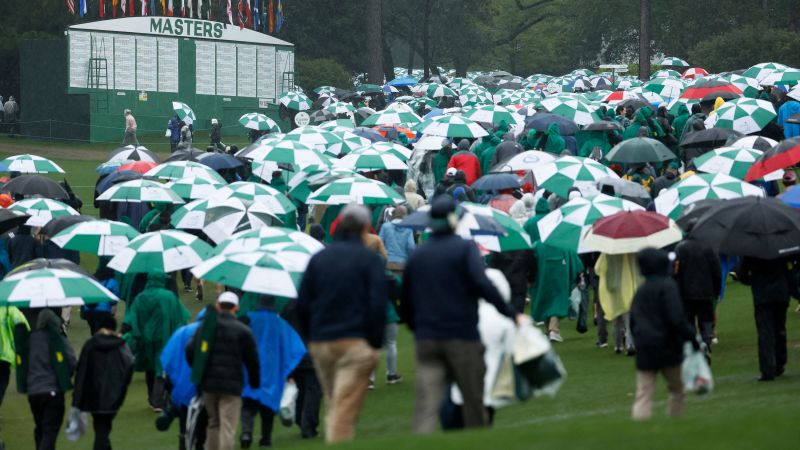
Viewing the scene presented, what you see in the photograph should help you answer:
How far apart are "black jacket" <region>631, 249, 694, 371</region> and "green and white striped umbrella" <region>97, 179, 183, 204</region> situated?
36.2 ft

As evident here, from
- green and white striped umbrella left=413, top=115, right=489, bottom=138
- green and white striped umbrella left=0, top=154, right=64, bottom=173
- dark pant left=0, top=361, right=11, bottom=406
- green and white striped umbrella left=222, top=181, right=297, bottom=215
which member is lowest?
dark pant left=0, top=361, right=11, bottom=406

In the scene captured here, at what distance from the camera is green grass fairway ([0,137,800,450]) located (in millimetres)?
7730

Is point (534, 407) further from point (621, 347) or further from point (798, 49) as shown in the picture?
point (798, 49)

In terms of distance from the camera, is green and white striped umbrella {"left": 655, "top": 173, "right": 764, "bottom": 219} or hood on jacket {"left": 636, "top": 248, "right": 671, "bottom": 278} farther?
green and white striped umbrella {"left": 655, "top": 173, "right": 764, "bottom": 219}

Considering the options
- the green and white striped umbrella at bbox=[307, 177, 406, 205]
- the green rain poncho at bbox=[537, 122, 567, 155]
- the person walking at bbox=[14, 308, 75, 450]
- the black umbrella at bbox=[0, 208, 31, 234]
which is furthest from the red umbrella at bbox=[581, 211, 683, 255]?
the green rain poncho at bbox=[537, 122, 567, 155]

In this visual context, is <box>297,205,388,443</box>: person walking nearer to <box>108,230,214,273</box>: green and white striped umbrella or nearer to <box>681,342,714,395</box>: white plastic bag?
<box>681,342,714,395</box>: white plastic bag

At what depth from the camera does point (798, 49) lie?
185 feet

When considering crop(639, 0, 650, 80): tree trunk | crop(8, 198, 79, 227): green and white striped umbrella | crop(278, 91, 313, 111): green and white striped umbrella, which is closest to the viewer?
crop(8, 198, 79, 227): green and white striped umbrella

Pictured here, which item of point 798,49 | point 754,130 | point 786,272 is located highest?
point 798,49

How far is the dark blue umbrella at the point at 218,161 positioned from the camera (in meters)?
25.7

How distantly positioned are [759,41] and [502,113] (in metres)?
30.3

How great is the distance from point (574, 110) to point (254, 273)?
18.3 metres

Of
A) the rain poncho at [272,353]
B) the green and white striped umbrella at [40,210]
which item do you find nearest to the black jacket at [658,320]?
the rain poncho at [272,353]

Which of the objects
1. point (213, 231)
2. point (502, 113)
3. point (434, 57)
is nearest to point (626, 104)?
point (502, 113)
